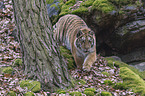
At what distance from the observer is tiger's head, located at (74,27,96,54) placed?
6539 mm

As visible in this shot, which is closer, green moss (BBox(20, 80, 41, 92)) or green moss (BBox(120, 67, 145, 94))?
green moss (BBox(20, 80, 41, 92))

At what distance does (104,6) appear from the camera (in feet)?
27.3

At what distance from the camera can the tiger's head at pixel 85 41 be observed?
21.5ft

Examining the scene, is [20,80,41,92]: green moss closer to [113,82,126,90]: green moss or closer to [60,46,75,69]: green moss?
[60,46,75,69]: green moss

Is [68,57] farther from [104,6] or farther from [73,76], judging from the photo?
[104,6]

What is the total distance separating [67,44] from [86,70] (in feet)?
6.77

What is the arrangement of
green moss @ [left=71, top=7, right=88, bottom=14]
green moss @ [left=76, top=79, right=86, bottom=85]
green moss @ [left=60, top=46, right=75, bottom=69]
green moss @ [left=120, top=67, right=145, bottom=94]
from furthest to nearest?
green moss @ [left=71, top=7, right=88, bottom=14] < green moss @ [left=60, top=46, right=75, bottom=69] < green moss @ [left=76, top=79, right=86, bottom=85] < green moss @ [left=120, top=67, right=145, bottom=94]

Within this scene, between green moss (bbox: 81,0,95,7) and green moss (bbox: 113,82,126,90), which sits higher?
green moss (bbox: 81,0,95,7)

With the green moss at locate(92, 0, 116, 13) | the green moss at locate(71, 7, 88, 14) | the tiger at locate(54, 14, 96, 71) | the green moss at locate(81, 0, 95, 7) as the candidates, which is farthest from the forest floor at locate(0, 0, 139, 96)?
the green moss at locate(81, 0, 95, 7)

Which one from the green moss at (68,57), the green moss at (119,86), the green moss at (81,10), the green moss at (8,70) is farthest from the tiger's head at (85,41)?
the green moss at (8,70)

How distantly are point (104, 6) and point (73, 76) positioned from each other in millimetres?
4007

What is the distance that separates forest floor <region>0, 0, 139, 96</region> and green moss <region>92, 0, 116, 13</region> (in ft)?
7.54

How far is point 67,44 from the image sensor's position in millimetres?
8211

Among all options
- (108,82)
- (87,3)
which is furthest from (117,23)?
(108,82)
